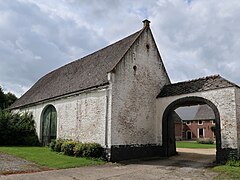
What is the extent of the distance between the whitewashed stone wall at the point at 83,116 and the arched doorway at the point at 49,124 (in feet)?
3.50

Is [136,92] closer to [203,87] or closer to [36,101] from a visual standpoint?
[203,87]

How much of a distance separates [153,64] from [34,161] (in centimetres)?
1106

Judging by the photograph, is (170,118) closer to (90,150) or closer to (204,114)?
(90,150)

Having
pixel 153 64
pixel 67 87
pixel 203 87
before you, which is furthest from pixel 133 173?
pixel 67 87

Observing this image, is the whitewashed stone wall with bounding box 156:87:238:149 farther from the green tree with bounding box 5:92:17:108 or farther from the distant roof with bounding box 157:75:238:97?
the green tree with bounding box 5:92:17:108

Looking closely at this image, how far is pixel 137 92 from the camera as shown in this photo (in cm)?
1759

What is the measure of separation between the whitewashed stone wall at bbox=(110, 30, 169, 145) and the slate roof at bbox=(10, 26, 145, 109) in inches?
28.6

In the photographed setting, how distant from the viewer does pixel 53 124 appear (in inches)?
873

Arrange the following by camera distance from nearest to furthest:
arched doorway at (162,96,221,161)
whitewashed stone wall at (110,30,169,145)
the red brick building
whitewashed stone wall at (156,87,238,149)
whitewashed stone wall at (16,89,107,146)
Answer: whitewashed stone wall at (156,87,238,149) < whitewashed stone wall at (110,30,169,145) < whitewashed stone wall at (16,89,107,146) < arched doorway at (162,96,221,161) < the red brick building

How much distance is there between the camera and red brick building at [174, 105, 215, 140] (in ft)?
166

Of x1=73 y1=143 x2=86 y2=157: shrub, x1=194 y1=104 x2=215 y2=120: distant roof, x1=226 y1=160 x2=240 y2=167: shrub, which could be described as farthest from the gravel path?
x1=194 y1=104 x2=215 y2=120: distant roof

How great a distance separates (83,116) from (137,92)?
14.0ft

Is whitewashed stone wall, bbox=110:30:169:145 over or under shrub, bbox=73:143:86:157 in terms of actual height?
over

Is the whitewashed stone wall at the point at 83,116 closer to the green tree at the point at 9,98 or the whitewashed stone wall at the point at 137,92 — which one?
the whitewashed stone wall at the point at 137,92
